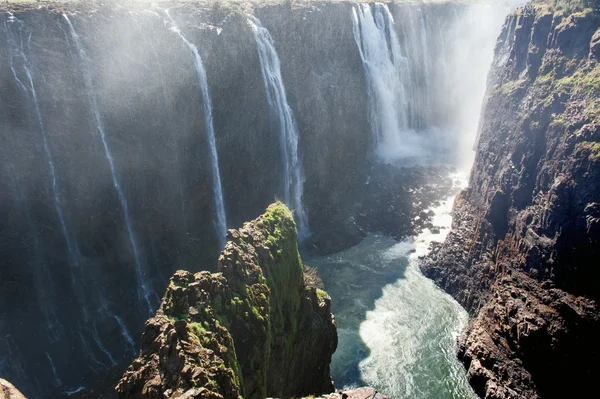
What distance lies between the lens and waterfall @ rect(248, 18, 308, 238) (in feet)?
120

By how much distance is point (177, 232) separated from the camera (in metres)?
32.8

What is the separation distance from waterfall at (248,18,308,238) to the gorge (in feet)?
0.61

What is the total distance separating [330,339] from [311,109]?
24762 millimetres

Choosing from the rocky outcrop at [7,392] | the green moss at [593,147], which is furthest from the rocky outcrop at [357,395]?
the green moss at [593,147]

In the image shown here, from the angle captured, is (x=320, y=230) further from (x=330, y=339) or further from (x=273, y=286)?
(x=273, y=286)

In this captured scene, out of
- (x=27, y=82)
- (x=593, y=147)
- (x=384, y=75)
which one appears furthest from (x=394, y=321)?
(x=384, y=75)

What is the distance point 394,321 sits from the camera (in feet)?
95.7

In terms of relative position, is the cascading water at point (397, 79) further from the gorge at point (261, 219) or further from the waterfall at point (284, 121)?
the waterfall at point (284, 121)

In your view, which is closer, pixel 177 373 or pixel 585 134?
pixel 177 373

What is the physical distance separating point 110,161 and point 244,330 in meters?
18.6

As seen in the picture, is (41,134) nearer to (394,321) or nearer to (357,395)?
(357,395)

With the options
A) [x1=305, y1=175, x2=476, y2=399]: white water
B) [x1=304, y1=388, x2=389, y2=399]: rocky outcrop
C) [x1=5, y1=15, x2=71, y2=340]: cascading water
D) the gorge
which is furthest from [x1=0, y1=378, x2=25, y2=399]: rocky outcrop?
[x1=5, y1=15, x2=71, y2=340]: cascading water

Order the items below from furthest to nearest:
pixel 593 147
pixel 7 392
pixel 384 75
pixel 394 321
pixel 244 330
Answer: pixel 384 75 < pixel 394 321 < pixel 593 147 < pixel 244 330 < pixel 7 392

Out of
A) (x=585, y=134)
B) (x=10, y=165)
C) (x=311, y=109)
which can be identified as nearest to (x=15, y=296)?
(x=10, y=165)
